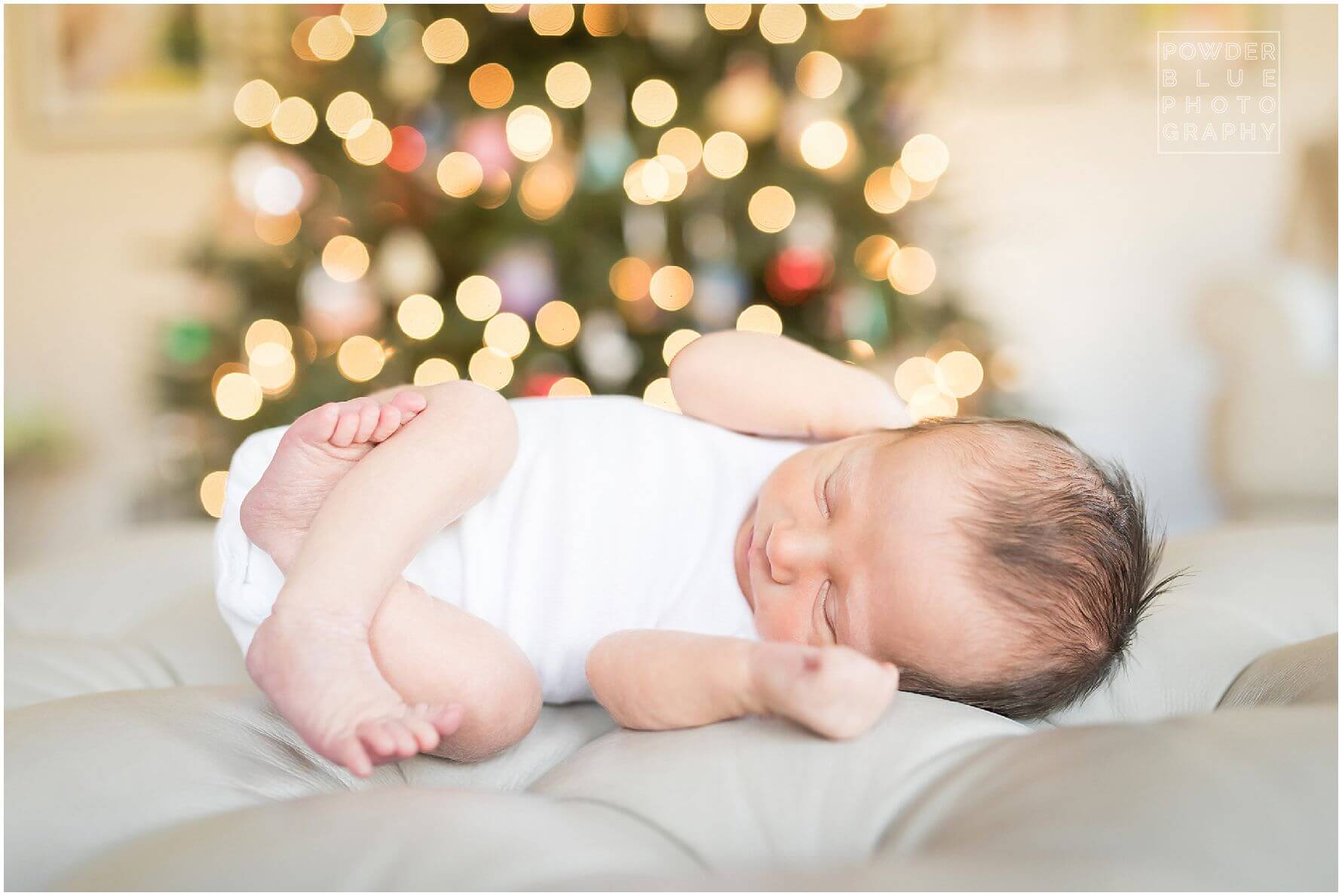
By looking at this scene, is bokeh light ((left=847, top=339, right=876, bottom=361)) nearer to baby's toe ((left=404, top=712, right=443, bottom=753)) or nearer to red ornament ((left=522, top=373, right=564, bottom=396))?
red ornament ((left=522, top=373, right=564, bottom=396))

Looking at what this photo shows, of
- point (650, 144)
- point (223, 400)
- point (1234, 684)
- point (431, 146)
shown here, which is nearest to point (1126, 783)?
point (1234, 684)

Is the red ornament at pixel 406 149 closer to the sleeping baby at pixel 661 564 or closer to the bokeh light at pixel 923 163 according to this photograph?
the bokeh light at pixel 923 163

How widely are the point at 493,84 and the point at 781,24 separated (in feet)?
2.36

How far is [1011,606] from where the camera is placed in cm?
87

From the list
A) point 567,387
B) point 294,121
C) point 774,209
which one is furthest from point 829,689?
point 294,121

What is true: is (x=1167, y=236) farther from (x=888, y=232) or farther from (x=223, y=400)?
(x=223, y=400)

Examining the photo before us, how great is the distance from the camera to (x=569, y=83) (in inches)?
92.0

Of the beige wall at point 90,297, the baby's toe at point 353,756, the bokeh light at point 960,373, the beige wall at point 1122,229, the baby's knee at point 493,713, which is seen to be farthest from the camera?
the beige wall at point 90,297

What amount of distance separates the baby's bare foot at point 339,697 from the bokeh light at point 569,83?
184 cm

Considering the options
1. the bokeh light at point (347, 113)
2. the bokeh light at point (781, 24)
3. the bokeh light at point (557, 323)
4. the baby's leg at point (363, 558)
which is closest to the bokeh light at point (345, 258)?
the bokeh light at point (347, 113)

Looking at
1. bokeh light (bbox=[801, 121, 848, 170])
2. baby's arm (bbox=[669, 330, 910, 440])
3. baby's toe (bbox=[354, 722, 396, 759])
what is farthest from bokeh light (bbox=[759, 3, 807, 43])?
baby's toe (bbox=[354, 722, 396, 759])

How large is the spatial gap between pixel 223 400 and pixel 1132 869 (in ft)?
8.06

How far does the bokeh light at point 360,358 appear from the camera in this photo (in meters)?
2.43

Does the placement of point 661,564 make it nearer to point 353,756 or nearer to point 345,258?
point 353,756
